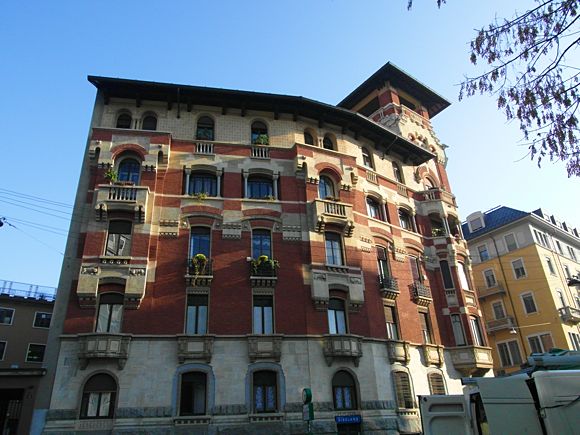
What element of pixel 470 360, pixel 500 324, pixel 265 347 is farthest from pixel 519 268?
pixel 265 347

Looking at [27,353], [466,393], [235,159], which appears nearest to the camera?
[466,393]

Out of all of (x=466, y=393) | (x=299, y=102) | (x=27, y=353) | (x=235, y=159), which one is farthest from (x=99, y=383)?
(x=27, y=353)

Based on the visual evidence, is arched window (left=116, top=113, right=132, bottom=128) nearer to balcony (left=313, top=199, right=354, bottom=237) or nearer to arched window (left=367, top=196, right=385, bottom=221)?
balcony (left=313, top=199, right=354, bottom=237)

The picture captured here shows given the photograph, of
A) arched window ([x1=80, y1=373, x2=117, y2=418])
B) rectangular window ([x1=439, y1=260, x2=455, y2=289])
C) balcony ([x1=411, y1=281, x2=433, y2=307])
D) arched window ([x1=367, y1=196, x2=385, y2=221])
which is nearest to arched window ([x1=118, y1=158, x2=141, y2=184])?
arched window ([x1=80, y1=373, x2=117, y2=418])

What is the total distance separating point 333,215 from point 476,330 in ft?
39.2

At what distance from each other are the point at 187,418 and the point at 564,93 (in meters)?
17.8

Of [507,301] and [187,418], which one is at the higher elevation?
[507,301]

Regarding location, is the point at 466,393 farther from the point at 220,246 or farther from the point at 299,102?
the point at 299,102

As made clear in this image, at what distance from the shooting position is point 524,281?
4041 cm

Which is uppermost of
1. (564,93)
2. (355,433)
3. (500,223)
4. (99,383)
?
(500,223)

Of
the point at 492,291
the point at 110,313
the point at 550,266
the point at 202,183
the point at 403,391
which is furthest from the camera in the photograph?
the point at 492,291

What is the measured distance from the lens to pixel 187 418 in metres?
18.4

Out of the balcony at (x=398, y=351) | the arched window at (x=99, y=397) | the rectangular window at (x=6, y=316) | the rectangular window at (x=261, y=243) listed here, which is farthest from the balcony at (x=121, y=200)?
the rectangular window at (x=6, y=316)

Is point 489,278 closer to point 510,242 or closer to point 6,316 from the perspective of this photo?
point 510,242
